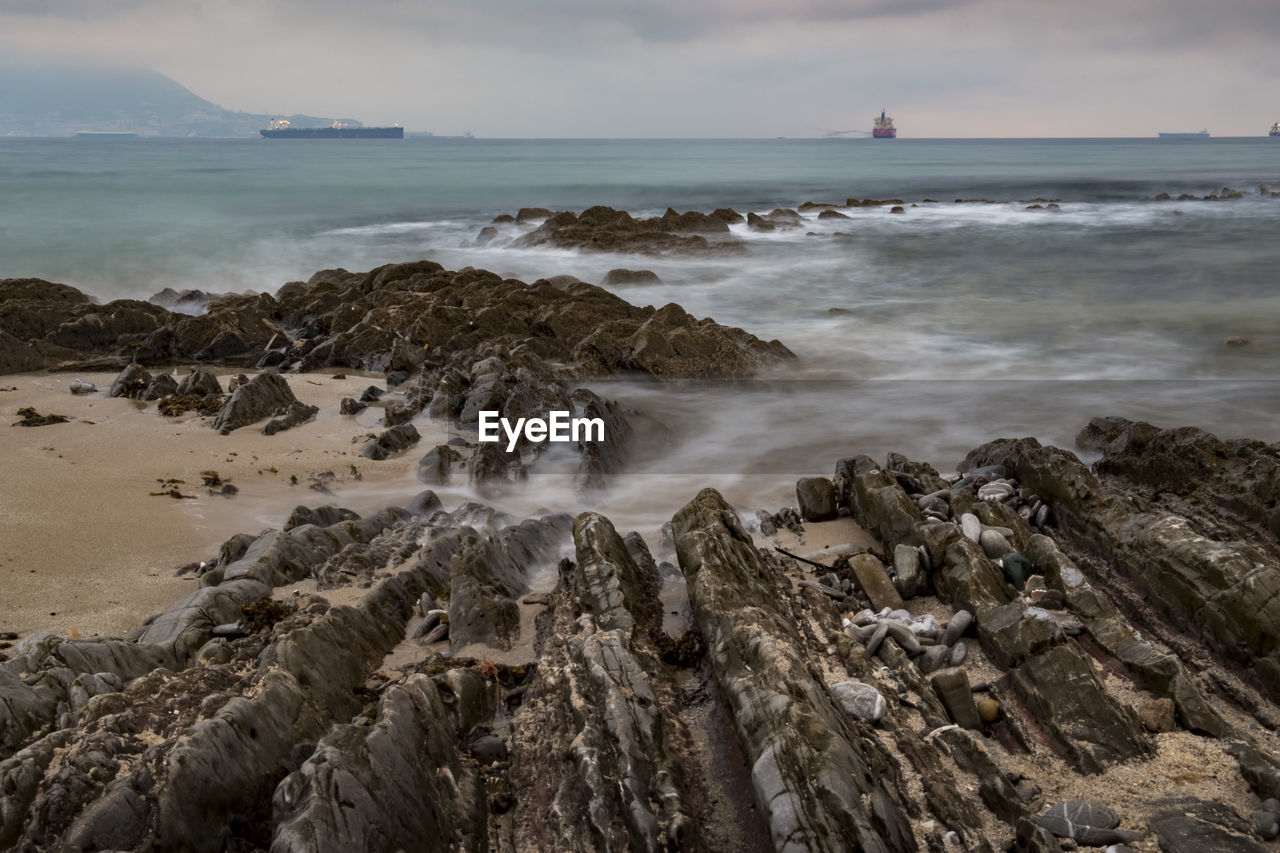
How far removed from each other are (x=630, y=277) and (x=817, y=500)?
12.9 m

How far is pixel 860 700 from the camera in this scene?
13.0 ft

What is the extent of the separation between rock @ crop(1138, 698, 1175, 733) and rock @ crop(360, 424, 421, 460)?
22.1 ft

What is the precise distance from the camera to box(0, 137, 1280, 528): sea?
10.3 meters

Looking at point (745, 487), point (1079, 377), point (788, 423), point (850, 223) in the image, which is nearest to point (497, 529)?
point (745, 487)

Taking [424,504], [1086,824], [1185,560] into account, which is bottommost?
[424,504]

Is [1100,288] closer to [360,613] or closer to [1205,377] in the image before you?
[1205,377]

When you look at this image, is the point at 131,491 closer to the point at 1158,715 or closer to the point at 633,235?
the point at 1158,715

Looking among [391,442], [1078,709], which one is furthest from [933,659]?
[391,442]

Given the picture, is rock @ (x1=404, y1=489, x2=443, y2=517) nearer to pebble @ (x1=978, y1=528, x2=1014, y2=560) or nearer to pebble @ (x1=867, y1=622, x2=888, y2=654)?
pebble @ (x1=867, y1=622, x2=888, y2=654)

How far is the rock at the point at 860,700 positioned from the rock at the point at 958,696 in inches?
18.1

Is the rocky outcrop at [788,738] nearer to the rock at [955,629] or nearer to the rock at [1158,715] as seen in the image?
the rock at [955,629]

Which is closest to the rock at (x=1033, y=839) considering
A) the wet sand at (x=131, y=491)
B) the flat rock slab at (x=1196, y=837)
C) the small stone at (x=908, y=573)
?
the flat rock slab at (x=1196, y=837)

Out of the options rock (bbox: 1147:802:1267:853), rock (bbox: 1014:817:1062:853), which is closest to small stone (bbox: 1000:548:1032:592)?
rock (bbox: 1147:802:1267:853)

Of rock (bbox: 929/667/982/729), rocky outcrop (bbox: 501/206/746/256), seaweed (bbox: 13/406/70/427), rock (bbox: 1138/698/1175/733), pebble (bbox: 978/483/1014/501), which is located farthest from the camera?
rocky outcrop (bbox: 501/206/746/256)
